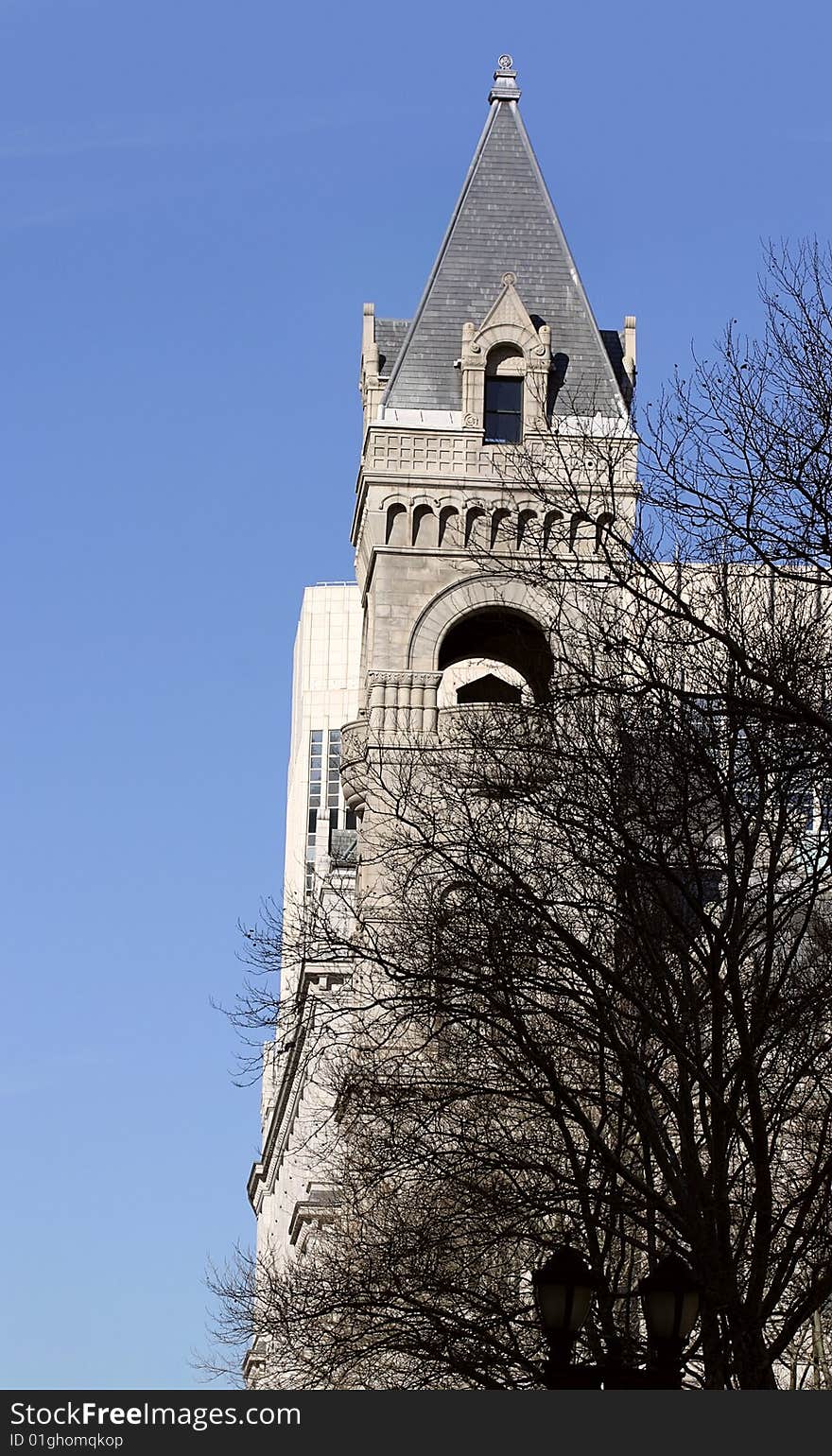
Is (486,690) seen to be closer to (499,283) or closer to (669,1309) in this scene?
(499,283)

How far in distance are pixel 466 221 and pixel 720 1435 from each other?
43796 millimetres

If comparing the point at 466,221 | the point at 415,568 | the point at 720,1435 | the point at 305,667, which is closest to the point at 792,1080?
the point at 720,1435

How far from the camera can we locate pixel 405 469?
52594 millimetres

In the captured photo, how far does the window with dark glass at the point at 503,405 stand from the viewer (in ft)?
175

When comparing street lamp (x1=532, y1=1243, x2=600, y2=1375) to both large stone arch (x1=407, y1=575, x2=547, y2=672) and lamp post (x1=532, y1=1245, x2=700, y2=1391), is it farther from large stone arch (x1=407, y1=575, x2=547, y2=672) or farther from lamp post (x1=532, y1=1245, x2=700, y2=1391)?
large stone arch (x1=407, y1=575, x2=547, y2=672)

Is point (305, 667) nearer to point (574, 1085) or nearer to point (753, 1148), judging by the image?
point (574, 1085)

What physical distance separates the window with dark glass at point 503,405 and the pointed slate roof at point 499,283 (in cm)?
72

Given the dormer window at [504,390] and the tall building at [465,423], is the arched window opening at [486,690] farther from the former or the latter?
the dormer window at [504,390]

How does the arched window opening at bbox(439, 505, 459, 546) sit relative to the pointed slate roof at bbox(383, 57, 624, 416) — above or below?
below

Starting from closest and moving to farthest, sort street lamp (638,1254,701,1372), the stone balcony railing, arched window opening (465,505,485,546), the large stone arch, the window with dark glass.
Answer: street lamp (638,1254,701,1372) → the stone balcony railing → the large stone arch → arched window opening (465,505,485,546) → the window with dark glass

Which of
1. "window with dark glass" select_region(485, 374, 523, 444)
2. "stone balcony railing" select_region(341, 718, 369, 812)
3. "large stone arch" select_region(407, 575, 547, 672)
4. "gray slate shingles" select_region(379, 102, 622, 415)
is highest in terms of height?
"gray slate shingles" select_region(379, 102, 622, 415)

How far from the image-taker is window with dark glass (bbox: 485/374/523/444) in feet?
175

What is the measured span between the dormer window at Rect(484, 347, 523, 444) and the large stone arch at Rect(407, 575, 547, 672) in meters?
3.59

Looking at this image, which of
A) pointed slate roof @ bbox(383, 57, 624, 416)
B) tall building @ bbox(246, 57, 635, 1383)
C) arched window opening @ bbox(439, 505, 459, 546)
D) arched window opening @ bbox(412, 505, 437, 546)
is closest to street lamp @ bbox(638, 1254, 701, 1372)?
tall building @ bbox(246, 57, 635, 1383)
